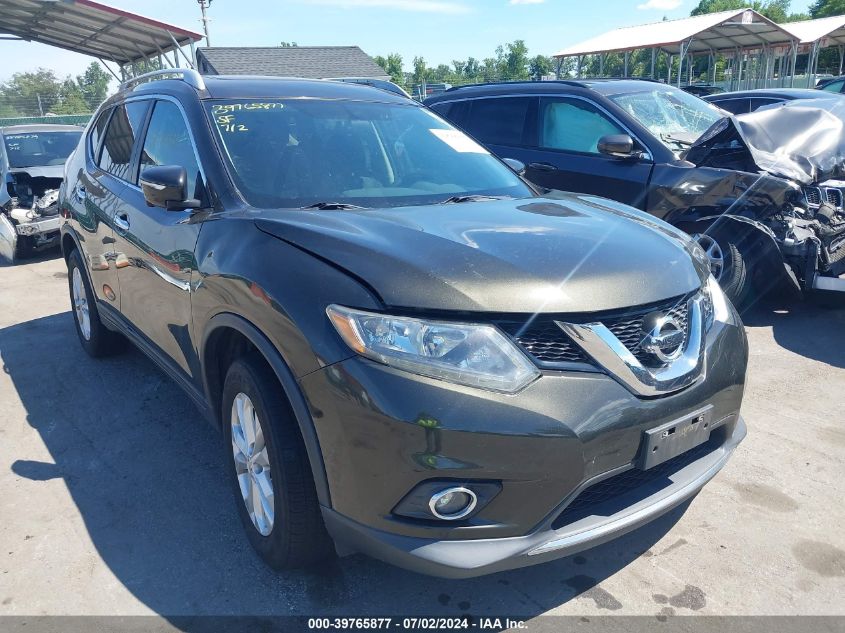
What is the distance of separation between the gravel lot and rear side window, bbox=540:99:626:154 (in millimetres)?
2661

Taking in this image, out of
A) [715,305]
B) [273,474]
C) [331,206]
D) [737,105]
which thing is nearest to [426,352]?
[273,474]

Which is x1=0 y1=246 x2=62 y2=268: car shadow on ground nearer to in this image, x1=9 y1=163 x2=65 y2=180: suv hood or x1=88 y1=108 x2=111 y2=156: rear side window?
x1=9 y1=163 x2=65 y2=180: suv hood

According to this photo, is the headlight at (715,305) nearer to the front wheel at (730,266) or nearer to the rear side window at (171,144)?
the rear side window at (171,144)

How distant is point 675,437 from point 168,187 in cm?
216

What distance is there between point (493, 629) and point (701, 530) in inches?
41.2

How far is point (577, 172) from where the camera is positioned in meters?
6.02

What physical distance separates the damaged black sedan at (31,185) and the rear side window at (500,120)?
19.1ft

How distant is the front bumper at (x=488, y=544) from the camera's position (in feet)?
6.55

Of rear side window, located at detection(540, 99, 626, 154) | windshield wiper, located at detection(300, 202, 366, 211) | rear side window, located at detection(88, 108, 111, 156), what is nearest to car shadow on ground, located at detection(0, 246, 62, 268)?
Result: rear side window, located at detection(88, 108, 111, 156)

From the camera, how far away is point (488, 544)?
79.8 inches

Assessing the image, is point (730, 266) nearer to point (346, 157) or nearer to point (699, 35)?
point (346, 157)

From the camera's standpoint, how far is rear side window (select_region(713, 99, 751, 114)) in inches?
357

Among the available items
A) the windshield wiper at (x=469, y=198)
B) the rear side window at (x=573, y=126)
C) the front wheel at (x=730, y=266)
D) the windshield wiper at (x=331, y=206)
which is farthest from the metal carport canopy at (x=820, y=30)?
the windshield wiper at (x=331, y=206)

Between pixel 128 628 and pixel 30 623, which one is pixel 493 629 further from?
pixel 30 623
